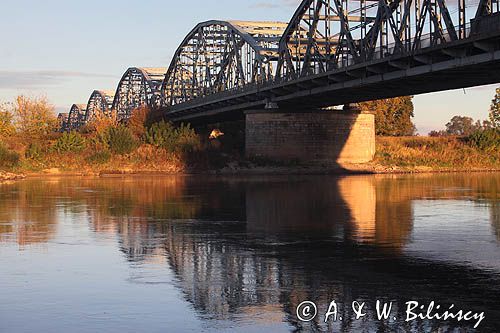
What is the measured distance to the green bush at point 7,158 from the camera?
71.8 m

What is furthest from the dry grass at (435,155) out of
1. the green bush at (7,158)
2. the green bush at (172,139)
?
the green bush at (7,158)

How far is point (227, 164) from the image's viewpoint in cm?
7800

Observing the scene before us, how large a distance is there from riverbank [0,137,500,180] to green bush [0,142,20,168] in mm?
464

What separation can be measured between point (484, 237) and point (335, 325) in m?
11.8

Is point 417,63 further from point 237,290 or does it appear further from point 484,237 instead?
point 237,290

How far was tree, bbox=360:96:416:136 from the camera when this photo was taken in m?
108

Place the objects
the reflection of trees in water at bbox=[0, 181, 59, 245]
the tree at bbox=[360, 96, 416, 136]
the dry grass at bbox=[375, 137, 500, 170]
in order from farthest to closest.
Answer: the tree at bbox=[360, 96, 416, 136] → the dry grass at bbox=[375, 137, 500, 170] → the reflection of trees in water at bbox=[0, 181, 59, 245]

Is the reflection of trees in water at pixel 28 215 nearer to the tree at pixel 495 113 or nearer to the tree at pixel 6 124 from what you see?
the tree at pixel 6 124

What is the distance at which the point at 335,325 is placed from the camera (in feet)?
41.1

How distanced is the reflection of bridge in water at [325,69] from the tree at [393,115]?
17.2 m

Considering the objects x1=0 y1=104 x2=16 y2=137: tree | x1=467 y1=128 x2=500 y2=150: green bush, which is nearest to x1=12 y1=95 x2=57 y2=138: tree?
x1=0 y1=104 x2=16 y2=137: tree

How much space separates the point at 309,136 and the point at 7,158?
88.8ft

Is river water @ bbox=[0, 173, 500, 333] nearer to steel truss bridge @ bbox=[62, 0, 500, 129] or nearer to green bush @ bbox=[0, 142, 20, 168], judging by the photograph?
steel truss bridge @ bbox=[62, 0, 500, 129]

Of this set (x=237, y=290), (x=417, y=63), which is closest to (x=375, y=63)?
(x=417, y=63)
